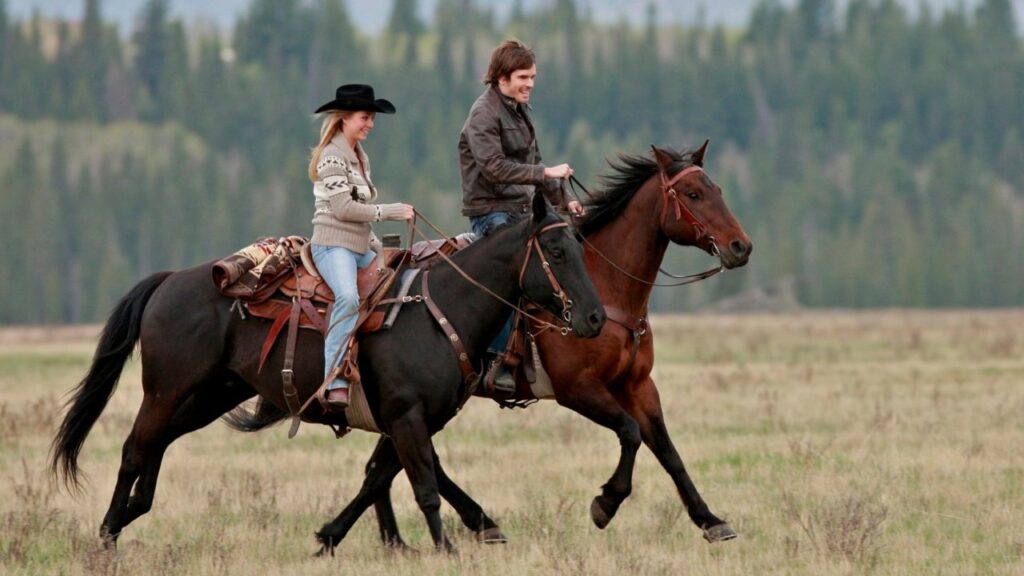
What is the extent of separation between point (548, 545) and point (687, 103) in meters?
145

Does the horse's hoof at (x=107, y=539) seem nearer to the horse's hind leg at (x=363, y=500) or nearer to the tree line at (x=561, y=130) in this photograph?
the horse's hind leg at (x=363, y=500)

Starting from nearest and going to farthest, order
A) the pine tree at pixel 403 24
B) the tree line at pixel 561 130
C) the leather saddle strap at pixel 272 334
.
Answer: the leather saddle strap at pixel 272 334
the tree line at pixel 561 130
the pine tree at pixel 403 24

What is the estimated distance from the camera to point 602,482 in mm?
12734

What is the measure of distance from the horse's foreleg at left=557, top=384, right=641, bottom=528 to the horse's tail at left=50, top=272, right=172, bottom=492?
272 centimetres

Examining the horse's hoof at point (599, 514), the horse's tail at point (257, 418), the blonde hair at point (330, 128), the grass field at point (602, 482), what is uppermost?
the blonde hair at point (330, 128)

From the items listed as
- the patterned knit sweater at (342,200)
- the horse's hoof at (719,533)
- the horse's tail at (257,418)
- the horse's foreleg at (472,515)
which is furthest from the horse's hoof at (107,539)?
the horse's hoof at (719,533)

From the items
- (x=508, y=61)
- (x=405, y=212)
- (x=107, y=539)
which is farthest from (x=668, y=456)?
(x=107, y=539)

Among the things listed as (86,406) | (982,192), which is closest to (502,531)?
(86,406)

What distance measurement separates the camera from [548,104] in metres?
155

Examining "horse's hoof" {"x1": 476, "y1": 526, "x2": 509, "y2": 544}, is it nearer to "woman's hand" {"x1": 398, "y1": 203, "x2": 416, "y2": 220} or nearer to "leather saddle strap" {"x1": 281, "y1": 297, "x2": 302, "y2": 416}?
"leather saddle strap" {"x1": 281, "y1": 297, "x2": 302, "y2": 416}

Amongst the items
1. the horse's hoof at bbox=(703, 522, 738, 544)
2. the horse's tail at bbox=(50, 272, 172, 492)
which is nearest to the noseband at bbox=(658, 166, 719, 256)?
the horse's hoof at bbox=(703, 522, 738, 544)

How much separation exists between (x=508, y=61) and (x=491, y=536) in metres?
2.95

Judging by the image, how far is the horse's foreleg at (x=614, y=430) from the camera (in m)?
9.73

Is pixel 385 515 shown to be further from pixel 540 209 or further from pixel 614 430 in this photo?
pixel 540 209
